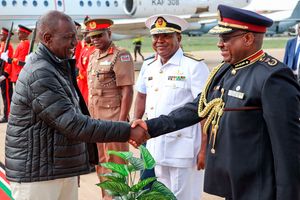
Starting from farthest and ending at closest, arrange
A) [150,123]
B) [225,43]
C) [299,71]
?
1. [299,71]
2. [150,123]
3. [225,43]

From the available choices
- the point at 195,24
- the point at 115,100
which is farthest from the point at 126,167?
the point at 195,24

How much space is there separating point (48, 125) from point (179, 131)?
1.28 metres

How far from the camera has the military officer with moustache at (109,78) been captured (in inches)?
191

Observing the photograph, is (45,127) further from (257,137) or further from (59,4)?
(59,4)

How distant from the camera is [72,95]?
299 cm

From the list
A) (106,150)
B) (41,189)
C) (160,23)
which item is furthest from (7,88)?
(41,189)

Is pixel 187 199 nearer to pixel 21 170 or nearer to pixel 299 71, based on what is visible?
pixel 21 170

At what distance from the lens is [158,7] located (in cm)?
2230

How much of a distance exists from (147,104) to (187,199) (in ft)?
2.47

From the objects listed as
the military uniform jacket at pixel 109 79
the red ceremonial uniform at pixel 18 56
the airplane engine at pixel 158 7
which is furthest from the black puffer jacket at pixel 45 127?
the airplane engine at pixel 158 7

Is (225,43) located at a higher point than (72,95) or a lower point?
higher

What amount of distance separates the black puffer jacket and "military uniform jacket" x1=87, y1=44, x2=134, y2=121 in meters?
1.86

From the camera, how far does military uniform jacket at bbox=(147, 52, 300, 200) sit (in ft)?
8.04

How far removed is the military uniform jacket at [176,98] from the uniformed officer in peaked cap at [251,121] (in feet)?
3.21
